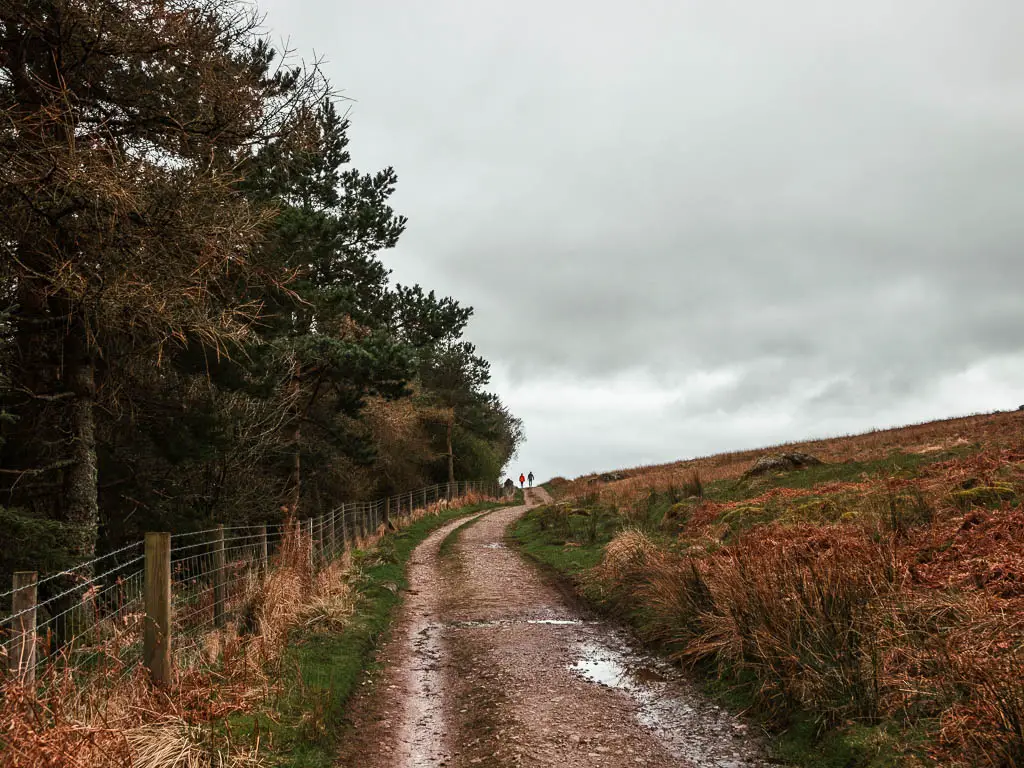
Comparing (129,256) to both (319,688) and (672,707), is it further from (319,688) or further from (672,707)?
(672,707)

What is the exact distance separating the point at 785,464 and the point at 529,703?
54.6 feet

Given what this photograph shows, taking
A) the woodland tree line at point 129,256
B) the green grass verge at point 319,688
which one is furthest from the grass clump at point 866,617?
the woodland tree line at point 129,256

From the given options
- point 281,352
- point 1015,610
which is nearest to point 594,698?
point 1015,610

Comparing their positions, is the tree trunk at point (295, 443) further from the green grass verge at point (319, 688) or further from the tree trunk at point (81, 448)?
the tree trunk at point (81, 448)

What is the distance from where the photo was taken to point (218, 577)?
8.16m

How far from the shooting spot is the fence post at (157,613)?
561 centimetres

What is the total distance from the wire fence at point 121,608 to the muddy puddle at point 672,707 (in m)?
4.01

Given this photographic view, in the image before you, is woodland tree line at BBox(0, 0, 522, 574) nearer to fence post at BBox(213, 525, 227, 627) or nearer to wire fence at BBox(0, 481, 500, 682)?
wire fence at BBox(0, 481, 500, 682)

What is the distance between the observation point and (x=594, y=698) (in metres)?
6.62

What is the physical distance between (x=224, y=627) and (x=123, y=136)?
694cm

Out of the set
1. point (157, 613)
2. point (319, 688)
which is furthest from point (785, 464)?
point (157, 613)

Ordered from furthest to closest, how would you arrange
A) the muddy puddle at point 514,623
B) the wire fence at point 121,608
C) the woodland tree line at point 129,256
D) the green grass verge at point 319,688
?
1. the muddy puddle at point 514,623
2. the woodland tree line at point 129,256
3. the green grass verge at point 319,688
4. the wire fence at point 121,608

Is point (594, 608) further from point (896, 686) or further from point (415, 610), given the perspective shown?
point (896, 686)

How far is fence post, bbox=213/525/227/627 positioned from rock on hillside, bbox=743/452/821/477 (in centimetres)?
1619
